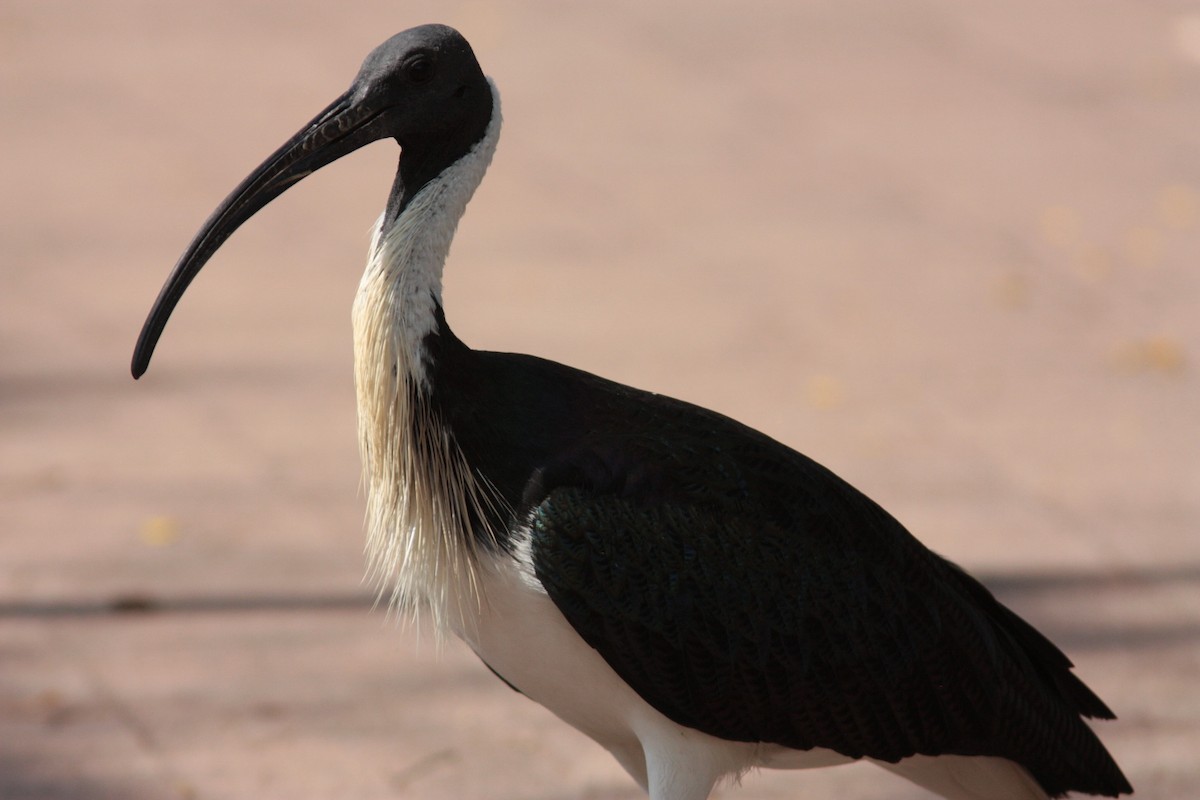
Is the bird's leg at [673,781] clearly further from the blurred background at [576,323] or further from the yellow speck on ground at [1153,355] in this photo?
the yellow speck on ground at [1153,355]

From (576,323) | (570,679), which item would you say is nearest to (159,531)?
(576,323)

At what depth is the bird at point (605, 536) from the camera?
3637 millimetres

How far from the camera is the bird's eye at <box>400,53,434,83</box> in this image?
142 inches

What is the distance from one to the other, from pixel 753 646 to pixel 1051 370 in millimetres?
4416

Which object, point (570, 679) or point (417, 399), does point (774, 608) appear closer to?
point (570, 679)

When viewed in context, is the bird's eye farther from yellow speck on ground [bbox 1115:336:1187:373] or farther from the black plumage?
yellow speck on ground [bbox 1115:336:1187:373]

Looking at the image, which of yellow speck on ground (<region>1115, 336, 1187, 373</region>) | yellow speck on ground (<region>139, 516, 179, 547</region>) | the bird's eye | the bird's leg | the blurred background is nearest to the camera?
the bird's eye

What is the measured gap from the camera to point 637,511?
368cm

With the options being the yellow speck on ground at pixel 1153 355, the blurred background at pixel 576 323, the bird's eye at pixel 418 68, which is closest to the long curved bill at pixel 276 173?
the bird's eye at pixel 418 68

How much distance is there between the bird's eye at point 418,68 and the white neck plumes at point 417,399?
20cm

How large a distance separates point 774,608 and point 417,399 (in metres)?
0.93

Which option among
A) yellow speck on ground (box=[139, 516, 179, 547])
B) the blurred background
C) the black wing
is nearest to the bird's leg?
the black wing

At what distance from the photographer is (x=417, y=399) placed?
12.0 ft

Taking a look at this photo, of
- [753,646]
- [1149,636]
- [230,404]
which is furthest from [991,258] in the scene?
[753,646]
